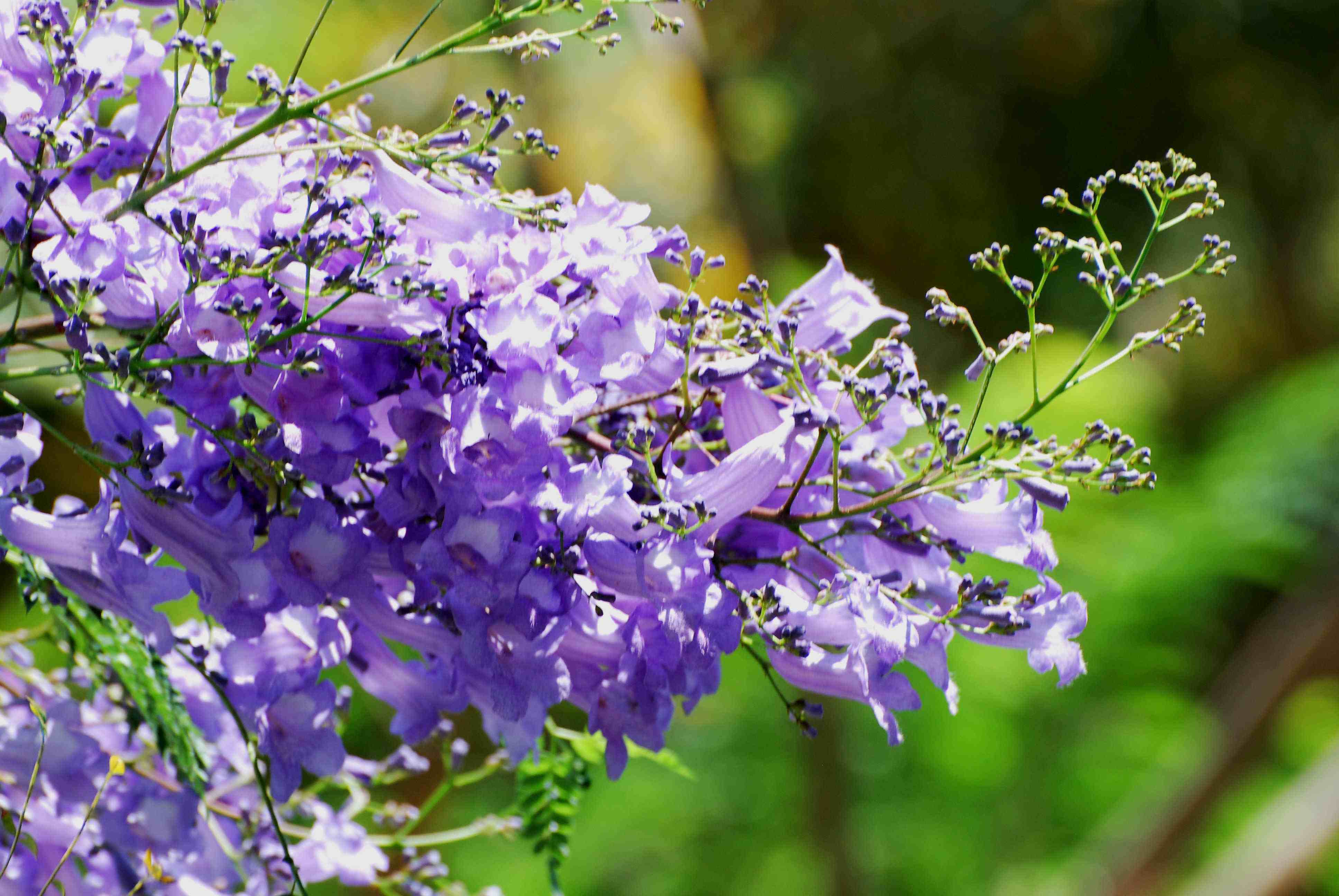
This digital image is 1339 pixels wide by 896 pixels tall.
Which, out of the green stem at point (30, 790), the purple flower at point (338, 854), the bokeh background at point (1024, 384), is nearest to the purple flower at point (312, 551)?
the green stem at point (30, 790)

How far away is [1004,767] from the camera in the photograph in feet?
8.90

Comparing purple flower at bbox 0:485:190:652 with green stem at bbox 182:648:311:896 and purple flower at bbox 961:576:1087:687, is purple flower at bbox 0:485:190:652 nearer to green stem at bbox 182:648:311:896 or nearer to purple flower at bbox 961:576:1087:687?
green stem at bbox 182:648:311:896

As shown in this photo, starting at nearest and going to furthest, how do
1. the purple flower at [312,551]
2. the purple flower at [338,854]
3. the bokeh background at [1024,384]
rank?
the purple flower at [312,551]
the purple flower at [338,854]
the bokeh background at [1024,384]

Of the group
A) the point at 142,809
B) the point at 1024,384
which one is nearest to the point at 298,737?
the point at 142,809

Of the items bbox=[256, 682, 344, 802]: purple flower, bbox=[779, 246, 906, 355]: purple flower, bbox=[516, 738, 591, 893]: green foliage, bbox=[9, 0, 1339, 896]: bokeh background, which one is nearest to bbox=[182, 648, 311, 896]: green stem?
bbox=[256, 682, 344, 802]: purple flower

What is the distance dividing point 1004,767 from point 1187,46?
3.17 m

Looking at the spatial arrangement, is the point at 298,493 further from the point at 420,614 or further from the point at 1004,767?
the point at 1004,767

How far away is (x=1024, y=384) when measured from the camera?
294 centimetres

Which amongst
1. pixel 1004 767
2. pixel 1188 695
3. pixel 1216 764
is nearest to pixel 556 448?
pixel 1216 764

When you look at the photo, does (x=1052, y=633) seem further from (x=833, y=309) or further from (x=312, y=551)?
(x=312, y=551)

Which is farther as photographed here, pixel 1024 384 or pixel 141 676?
pixel 1024 384

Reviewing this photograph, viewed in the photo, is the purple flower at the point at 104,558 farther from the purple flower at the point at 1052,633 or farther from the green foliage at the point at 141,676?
the purple flower at the point at 1052,633

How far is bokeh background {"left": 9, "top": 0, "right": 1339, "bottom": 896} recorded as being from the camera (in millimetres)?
2471

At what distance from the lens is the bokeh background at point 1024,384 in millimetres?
2471
